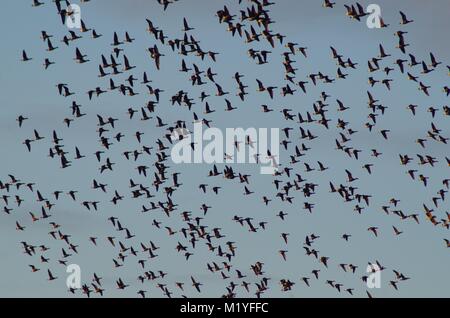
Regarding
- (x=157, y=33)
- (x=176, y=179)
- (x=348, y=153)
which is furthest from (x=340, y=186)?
(x=157, y=33)

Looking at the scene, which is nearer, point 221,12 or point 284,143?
point 221,12

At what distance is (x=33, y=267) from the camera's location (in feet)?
586

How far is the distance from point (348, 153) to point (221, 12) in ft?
74.1

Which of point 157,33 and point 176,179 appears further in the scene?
point 176,179

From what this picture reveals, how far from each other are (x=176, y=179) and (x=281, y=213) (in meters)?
11.6

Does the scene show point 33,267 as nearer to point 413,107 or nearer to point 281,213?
point 281,213
